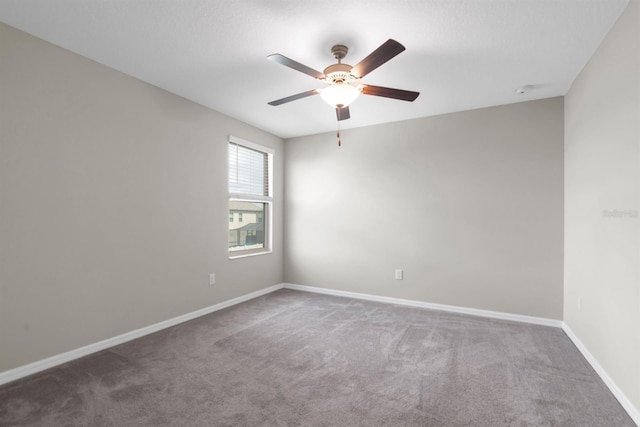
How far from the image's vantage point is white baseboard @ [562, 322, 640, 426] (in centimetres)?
177

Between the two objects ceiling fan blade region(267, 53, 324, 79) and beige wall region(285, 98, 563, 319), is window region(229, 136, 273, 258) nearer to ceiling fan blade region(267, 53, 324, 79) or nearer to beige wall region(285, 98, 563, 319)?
beige wall region(285, 98, 563, 319)

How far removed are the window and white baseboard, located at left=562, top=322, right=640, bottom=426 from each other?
3741 mm

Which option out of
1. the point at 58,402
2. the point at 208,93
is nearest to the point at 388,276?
the point at 208,93

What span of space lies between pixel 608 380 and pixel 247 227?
3978 millimetres

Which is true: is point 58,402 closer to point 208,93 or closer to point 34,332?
point 34,332

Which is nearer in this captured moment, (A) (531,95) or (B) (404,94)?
(B) (404,94)

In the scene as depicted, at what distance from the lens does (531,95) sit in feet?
10.7

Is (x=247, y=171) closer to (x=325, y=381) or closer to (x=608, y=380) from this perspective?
(x=325, y=381)

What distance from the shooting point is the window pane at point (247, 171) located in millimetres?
4121

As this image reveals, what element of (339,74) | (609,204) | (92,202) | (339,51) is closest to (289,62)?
(339,74)

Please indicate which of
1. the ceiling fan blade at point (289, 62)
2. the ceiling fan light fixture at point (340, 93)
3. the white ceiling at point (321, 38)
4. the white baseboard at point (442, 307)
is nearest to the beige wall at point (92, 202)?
the white ceiling at point (321, 38)

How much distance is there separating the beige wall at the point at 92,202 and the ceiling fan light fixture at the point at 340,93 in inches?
73.7

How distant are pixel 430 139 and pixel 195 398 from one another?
3.66 metres

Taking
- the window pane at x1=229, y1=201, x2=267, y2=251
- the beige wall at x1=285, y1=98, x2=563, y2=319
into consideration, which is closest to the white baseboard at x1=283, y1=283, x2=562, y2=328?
the beige wall at x1=285, y1=98, x2=563, y2=319
